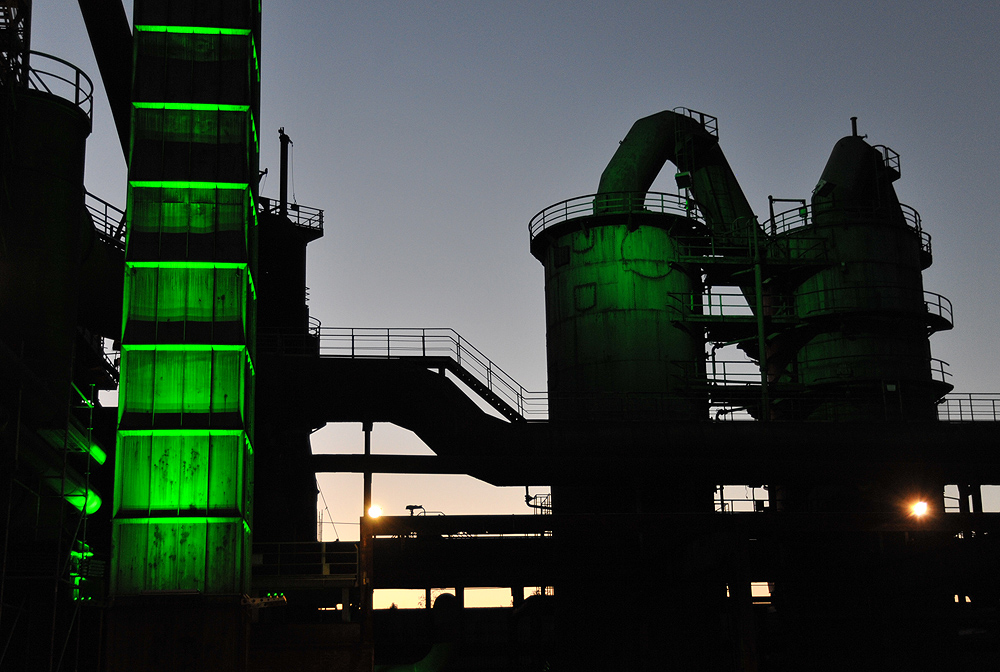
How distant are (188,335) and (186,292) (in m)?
1.05

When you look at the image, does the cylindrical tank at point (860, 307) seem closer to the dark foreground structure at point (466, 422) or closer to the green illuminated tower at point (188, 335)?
the dark foreground structure at point (466, 422)

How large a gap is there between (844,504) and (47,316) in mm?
24046

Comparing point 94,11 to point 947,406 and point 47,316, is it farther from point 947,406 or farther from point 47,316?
point 947,406

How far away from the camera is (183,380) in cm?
2552

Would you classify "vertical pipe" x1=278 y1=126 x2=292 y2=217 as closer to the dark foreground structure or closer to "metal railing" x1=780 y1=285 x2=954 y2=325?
the dark foreground structure

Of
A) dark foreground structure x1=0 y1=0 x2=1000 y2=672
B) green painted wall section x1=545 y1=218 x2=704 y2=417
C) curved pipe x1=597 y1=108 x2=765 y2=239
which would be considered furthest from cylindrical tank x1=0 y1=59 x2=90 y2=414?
curved pipe x1=597 y1=108 x2=765 y2=239

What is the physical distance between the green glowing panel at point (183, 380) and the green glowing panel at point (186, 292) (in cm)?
78

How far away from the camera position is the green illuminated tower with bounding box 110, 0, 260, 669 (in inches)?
968

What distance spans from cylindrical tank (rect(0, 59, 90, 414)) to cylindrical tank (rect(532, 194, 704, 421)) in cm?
1461

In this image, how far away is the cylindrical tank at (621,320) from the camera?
115ft

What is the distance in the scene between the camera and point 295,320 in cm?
4341

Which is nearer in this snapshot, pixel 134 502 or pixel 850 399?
pixel 134 502

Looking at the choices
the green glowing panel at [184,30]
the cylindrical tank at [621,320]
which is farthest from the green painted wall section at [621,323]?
the green glowing panel at [184,30]

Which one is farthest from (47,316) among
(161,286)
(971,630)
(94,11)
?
(971,630)
